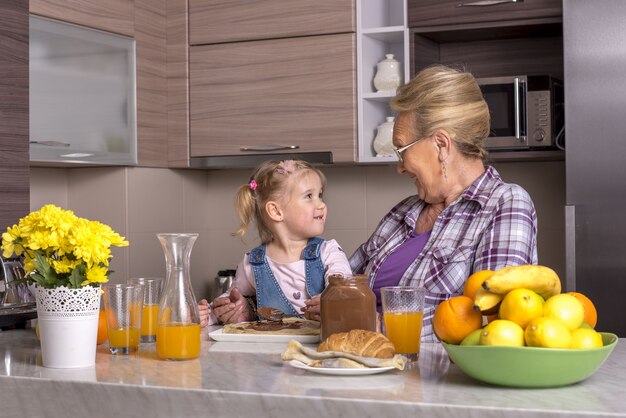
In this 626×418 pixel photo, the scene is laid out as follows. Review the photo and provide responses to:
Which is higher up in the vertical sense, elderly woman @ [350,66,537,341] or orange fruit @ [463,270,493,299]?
elderly woman @ [350,66,537,341]

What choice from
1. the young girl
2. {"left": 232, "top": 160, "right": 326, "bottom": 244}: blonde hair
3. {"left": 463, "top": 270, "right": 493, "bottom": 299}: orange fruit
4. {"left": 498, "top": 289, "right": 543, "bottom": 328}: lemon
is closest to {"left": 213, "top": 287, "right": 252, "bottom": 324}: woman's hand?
the young girl

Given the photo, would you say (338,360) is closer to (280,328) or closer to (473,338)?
(473,338)

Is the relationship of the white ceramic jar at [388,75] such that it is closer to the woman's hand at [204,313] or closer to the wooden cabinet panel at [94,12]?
the wooden cabinet panel at [94,12]

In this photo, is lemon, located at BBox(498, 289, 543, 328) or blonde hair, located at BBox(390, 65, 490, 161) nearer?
lemon, located at BBox(498, 289, 543, 328)

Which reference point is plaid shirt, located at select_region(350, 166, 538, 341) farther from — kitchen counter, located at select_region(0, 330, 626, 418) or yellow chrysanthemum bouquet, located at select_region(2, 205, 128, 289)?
yellow chrysanthemum bouquet, located at select_region(2, 205, 128, 289)

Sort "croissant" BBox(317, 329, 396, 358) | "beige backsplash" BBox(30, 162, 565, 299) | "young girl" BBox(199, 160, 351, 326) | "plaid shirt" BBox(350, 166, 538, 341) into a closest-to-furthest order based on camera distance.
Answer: "croissant" BBox(317, 329, 396, 358), "plaid shirt" BBox(350, 166, 538, 341), "young girl" BBox(199, 160, 351, 326), "beige backsplash" BBox(30, 162, 565, 299)

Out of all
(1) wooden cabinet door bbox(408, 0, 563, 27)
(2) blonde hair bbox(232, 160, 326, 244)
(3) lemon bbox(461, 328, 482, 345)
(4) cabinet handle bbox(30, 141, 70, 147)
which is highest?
(1) wooden cabinet door bbox(408, 0, 563, 27)

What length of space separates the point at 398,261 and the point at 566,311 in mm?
939

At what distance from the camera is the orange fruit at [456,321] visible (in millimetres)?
1418

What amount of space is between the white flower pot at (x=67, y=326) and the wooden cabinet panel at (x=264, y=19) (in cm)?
211

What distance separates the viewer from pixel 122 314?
171 cm

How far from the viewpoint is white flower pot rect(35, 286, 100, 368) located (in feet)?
5.31

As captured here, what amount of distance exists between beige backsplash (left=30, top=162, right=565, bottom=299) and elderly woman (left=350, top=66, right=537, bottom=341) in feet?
4.30

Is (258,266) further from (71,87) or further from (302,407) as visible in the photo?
(71,87)
